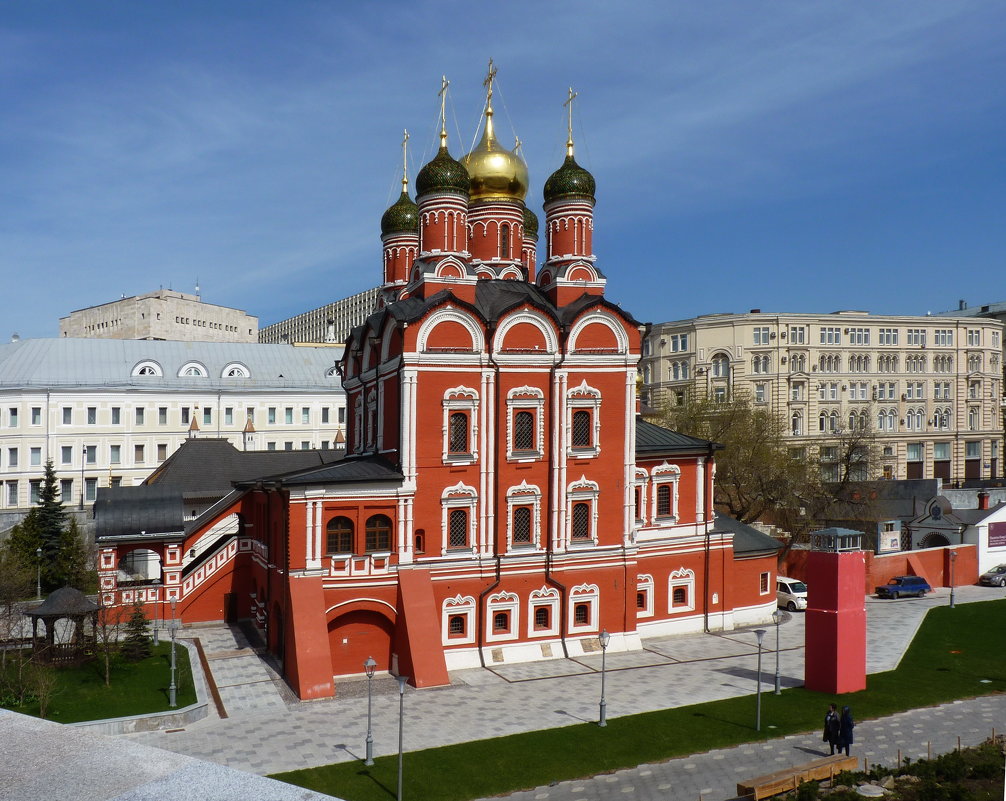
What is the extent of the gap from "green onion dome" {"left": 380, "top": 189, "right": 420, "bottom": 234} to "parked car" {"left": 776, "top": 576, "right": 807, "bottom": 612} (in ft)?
64.5

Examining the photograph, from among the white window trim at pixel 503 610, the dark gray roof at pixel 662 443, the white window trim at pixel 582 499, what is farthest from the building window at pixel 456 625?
the dark gray roof at pixel 662 443

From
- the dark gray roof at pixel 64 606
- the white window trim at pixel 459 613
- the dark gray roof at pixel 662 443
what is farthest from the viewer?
the dark gray roof at pixel 662 443

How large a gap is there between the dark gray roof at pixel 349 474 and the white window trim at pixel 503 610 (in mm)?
4670

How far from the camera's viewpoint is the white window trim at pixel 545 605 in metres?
25.9

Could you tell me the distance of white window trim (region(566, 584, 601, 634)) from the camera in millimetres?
26266

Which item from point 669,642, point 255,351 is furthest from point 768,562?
point 255,351

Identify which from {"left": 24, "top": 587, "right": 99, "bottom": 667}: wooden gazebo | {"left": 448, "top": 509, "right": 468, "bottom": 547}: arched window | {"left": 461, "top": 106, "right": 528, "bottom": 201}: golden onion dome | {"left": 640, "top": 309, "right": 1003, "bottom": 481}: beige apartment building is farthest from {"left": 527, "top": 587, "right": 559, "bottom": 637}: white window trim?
{"left": 640, "top": 309, "right": 1003, "bottom": 481}: beige apartment building

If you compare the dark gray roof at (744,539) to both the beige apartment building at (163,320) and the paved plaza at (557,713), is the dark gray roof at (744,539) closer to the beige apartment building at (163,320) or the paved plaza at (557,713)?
the paved plaza at (557,713)

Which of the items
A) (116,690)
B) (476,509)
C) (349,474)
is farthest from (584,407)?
(116,690)

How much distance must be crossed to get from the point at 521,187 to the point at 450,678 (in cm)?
1796

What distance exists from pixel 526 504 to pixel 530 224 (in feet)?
47.1

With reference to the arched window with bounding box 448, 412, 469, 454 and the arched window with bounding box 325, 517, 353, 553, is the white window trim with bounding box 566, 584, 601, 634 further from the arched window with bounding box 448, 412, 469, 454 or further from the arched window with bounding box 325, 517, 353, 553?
the arched window with bounding box 325, 517, 353, 553

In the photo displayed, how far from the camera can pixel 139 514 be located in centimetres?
2922

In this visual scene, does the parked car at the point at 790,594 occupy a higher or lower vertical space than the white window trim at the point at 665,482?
lower
